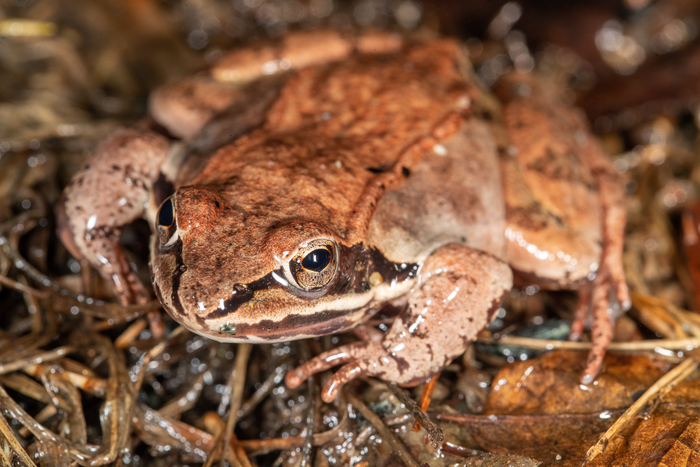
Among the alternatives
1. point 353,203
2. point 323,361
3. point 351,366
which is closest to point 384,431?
point 351,366

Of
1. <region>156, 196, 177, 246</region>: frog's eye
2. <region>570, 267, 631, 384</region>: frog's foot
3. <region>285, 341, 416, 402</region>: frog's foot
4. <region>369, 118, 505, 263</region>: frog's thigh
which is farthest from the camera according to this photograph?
<region>570, 267, 631, 384</region>: frog's foot

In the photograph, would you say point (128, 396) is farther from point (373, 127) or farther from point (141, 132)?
point (373, 127)

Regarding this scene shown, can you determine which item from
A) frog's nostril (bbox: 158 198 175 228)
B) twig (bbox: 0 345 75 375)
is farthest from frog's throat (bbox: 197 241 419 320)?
twig (bbox: 0 345 75 375)

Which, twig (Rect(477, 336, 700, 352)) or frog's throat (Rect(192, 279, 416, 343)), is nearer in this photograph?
frog's throat (Rect(192, 279, 416, 343))

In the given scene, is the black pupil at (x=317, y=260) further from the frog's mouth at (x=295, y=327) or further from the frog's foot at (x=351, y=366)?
the frog's foot at (x=351, y=366)

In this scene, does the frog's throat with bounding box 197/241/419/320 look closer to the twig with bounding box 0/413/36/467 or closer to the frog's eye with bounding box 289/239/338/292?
the frog's eye with bounding box 289/239/338/292

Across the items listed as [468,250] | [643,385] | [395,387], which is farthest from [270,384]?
[643,385]
